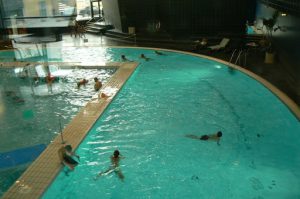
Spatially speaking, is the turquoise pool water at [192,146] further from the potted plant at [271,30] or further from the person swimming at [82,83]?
the potted plant at [271,30]

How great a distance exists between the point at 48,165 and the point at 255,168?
341 cm

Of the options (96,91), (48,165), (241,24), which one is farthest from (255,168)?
(241,24)

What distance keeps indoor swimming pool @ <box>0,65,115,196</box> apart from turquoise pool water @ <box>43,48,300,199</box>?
852mm

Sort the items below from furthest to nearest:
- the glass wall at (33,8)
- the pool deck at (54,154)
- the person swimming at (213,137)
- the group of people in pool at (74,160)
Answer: the glass wall at (33,8), the person swimming at (213,137), the group of people in pool at (74,160), the pool deck at (54,154)

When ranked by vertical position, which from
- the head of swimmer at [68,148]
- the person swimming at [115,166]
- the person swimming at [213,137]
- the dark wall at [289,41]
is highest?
the dark wall at [289,41]

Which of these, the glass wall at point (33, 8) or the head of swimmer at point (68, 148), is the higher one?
the glass wall at point (33, 8)

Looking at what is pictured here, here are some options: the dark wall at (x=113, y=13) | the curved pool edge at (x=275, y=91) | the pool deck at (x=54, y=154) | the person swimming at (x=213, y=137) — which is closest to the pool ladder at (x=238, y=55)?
the curved pool edge at (x=275, y=91)

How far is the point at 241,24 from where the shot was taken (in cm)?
1469

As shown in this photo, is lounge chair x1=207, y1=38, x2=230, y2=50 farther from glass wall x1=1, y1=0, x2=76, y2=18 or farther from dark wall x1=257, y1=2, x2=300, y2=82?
glass wall x1=1, y1=0, x2=76, y2=18

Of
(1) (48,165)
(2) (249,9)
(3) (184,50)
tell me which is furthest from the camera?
(2) (249,9)

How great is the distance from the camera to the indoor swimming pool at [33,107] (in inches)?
234

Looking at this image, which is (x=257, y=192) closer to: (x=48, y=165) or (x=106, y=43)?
(x=48, y=165)

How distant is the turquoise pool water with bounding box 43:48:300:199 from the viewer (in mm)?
5004

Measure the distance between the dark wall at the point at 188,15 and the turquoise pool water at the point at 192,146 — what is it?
596 cm
